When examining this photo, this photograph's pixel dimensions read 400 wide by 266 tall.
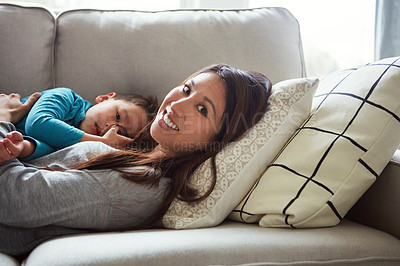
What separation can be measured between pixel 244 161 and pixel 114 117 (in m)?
0.58

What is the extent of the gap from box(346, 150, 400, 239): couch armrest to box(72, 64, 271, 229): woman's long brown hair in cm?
36

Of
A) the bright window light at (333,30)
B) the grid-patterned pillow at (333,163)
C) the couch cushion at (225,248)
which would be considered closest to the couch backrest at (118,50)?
the grid-patterned pillow at (333,163)

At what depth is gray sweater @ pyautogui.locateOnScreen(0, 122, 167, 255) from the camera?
3.42 feet

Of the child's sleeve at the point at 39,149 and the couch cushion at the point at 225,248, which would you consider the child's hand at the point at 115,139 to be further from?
the couch cushion at the point at 225,248

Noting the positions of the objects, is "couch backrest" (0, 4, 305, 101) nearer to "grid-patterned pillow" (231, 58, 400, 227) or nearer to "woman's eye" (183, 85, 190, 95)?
"woman's eye" (183, 85, 190, 95)

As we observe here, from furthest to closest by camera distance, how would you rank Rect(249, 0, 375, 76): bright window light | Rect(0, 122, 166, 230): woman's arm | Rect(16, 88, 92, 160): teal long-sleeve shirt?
1. Rect(249, 0, 375, 76): bright window light
2. Rect(16, 88, 92, 160): teal long-sleeve shirt
3. Rect(0, 122, 166, 230): woman's arm

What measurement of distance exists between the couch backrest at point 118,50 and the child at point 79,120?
6 centimetres

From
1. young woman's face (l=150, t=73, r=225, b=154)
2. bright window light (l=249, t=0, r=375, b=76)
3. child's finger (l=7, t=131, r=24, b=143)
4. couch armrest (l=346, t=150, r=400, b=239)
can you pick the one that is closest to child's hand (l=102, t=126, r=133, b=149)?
young woman's face (l=150, t=73, r=225, b=154)

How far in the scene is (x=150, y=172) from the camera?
114 centimetres

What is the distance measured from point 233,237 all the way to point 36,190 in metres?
0.48

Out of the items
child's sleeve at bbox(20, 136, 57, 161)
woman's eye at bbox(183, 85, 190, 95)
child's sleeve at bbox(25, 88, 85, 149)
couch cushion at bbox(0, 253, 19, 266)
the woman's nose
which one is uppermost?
woman's eye at bbox(183, 85, 190, 95)

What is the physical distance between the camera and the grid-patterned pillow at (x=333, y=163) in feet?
3.49

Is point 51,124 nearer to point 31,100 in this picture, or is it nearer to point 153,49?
point 31,100

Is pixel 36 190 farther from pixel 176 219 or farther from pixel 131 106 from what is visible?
pixel 131 106
